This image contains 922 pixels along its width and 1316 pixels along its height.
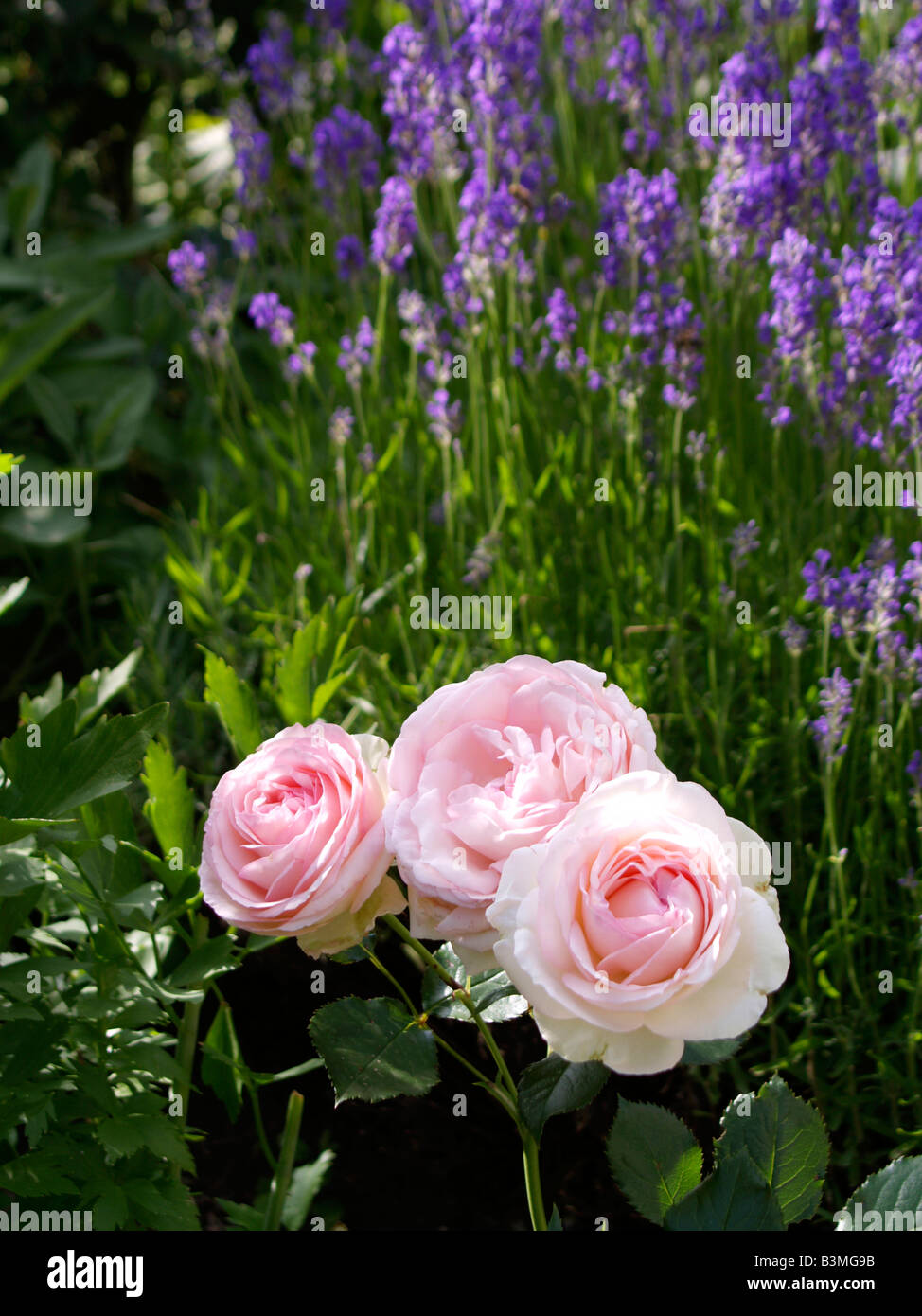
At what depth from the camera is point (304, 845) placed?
2.73 ft

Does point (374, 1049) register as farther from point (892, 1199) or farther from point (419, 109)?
point (419, 109)

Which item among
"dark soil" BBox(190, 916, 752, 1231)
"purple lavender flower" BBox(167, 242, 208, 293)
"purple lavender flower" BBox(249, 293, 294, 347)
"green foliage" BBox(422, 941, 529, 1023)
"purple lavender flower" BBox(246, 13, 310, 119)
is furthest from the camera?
"purple lavender flower" BBox(246, 13, 310, 119)

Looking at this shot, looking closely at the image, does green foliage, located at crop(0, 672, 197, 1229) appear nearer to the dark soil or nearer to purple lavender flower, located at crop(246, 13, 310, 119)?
the dark soil

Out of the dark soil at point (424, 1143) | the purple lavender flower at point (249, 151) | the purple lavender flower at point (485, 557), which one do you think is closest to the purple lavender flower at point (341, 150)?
the purple lavender flower at point (249, 151)

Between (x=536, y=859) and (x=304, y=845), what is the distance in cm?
18

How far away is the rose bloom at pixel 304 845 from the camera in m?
0.83

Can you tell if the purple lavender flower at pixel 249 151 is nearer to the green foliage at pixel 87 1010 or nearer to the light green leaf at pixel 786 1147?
the green foliage at pixel 87 1010

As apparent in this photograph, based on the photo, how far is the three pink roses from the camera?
0.72 metres

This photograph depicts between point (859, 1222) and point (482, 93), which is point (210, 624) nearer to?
point (482, 93)

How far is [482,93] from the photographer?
6.24 ft

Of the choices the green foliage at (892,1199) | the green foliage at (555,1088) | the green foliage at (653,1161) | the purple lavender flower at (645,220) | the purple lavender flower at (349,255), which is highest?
the purple lavender flower at (349,255)

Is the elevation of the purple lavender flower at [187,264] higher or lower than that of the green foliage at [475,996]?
higher

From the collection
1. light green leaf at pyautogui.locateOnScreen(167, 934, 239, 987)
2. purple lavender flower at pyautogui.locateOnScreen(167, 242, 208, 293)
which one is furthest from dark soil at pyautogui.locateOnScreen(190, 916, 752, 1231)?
purple lavender flower at pyautogui.locateOnScreen(167, 242, 208, 293)
